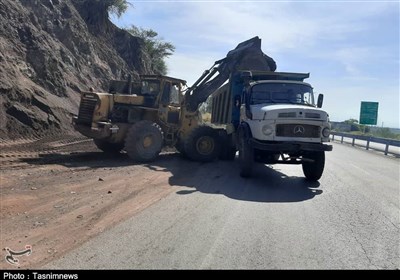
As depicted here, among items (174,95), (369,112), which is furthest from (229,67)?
(369,112)

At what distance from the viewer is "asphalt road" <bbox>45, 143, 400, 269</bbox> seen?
5.30 metres

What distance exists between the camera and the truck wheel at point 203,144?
589 inches

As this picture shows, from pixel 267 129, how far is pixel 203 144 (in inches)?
181

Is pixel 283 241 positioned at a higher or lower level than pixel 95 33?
lower

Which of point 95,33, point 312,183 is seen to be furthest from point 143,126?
point 95,33

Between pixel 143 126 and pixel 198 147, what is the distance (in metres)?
2.23

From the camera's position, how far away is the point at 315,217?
25.6 ft

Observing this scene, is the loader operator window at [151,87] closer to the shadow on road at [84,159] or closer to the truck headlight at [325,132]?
the shadow on road at [84,159]

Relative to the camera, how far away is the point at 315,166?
11805 mm

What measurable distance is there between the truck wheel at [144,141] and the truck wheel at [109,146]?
1.58 m

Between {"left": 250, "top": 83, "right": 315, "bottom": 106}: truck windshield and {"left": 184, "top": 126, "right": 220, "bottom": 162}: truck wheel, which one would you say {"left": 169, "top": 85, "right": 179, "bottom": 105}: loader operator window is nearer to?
{"left": 184, "top": 126, "right": 220, "bottom": 162}: truck wheel

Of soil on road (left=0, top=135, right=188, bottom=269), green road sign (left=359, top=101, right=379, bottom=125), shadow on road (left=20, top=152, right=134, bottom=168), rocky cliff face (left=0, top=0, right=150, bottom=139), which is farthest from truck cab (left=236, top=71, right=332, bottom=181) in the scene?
green road sign (left=359, top=101, right=379, bottom=125)

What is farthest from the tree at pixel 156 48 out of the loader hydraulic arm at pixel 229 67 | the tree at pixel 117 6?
the loader hydraulic arm at pixel 229 67

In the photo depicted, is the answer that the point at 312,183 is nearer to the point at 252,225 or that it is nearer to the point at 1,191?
the point at 252,225
